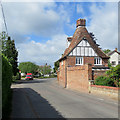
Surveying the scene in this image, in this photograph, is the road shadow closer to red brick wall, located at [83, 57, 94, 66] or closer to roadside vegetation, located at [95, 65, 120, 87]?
roadside vegetation, located at [95, 65, 120, 87]

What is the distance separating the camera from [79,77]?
21.1 m

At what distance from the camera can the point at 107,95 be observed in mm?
14141

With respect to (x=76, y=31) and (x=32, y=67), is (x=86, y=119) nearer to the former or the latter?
(x=76, y=31)

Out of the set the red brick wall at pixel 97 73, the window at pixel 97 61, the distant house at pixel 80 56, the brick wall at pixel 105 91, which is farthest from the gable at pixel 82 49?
the brick wall at pixel 105 91

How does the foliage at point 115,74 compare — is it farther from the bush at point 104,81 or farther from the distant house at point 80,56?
the distant house at point 80,56

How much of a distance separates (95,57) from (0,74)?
21796mm

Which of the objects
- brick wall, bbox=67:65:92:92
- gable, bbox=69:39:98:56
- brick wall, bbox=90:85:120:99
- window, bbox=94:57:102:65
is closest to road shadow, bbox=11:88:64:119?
brick wall, bbox=90:85:120:99

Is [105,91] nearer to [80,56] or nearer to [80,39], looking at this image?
[80,56]

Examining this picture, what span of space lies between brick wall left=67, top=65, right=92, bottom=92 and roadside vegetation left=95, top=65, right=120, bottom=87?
1.52 m

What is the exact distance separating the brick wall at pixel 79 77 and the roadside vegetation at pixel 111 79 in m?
1.52

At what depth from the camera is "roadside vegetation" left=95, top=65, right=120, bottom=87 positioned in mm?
15102

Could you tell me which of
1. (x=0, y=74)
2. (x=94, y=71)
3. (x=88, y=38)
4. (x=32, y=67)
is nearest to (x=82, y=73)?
(x=94, y=71)

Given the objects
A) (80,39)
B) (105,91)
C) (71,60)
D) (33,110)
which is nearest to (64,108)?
(33,110)

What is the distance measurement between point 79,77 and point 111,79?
5727 mm
